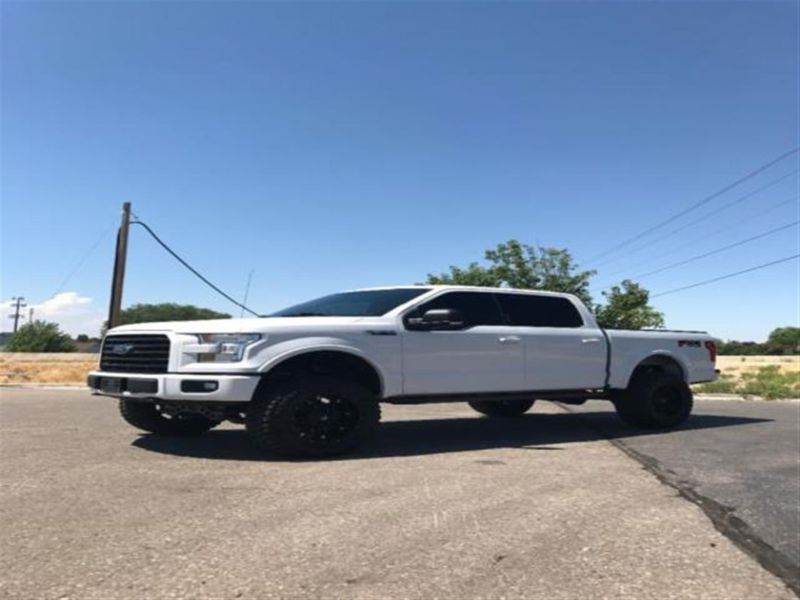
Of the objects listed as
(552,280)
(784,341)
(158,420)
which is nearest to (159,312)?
(552,280)

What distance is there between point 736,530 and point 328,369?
4009 millimetres

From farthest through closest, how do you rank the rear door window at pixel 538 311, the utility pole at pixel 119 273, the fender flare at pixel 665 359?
the utility pole at pixel 119 273 → the fender flare at pixel 665 359 → the rear door window at pixel 538 311

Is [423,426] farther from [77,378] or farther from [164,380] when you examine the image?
[77,378]

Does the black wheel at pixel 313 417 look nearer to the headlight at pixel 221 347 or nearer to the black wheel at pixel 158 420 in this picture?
the headlight at pixel 221 347

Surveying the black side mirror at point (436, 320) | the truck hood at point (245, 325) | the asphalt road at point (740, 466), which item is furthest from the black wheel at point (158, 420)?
the asphalt road at point (740, 466)

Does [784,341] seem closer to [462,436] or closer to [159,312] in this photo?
[159,312]

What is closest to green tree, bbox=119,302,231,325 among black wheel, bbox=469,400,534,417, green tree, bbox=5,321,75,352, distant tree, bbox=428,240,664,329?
green tree, bbox=5,321,75,352

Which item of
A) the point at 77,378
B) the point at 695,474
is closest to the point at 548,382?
the point at 695,474

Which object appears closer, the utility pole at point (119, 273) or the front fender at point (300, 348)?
the front fender at point (300, 348)

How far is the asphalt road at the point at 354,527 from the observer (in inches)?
137

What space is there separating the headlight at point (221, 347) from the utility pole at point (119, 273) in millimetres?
18166

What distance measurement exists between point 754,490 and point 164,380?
4.92 meters

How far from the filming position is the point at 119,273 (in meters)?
23.8

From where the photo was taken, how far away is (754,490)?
5.79 meters
